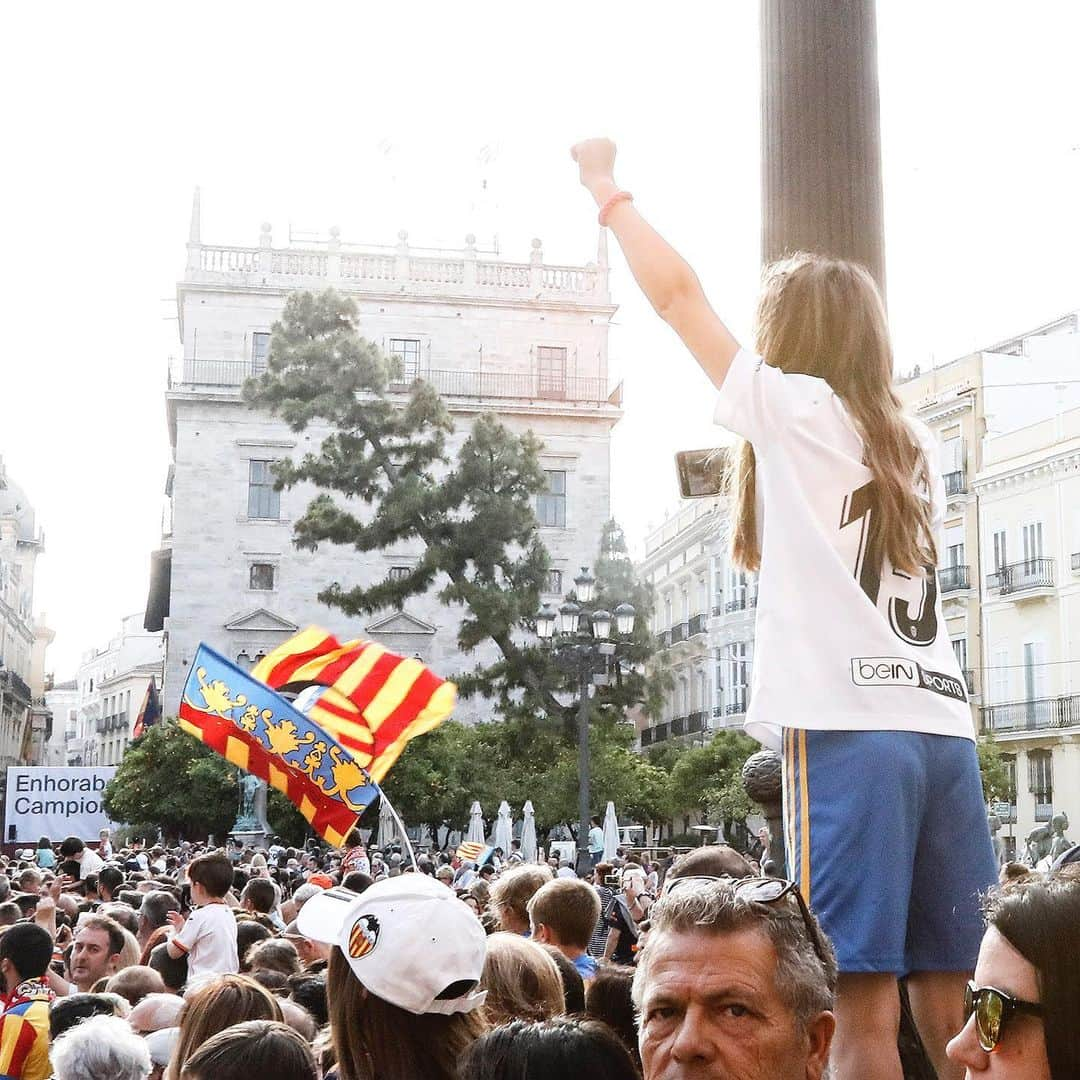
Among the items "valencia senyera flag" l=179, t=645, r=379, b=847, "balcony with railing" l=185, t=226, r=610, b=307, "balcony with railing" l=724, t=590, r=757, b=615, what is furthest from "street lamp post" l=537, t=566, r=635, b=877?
"balcony with railing" l=724, t=590, r=757, b=615

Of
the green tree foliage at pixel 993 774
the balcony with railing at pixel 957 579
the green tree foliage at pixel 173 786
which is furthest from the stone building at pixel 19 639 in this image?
the green tree foliage at pixel 993 774

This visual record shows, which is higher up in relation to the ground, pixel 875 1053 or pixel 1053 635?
pixel 1053 635

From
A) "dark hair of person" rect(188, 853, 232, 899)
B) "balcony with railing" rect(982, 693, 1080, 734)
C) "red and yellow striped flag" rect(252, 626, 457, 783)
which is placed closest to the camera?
"dark hair of person" rect(188, 853, 232, 899)

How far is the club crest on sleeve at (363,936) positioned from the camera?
3.22m

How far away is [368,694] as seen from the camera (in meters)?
9.42

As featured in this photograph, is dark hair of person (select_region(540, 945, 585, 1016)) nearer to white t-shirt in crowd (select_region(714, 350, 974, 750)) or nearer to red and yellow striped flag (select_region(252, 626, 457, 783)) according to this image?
white t-shirt in crowd (select_region(714, 350, 974, 750))

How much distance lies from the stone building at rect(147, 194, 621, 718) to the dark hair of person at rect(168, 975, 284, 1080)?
137ft

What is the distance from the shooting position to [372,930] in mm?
3262

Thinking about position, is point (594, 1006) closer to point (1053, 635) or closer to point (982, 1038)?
point (982, 1038)

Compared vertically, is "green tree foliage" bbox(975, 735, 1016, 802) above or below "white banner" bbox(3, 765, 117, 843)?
above

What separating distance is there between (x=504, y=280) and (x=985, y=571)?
17982mm

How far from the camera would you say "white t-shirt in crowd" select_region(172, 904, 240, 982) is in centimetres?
803

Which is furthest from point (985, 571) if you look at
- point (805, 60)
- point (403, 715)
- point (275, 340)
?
point (805, 60)

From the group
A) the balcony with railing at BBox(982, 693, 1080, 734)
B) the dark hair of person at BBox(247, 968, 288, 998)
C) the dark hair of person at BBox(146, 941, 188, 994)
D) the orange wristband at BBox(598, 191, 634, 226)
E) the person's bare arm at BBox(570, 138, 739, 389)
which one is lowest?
the dark hair of person at BBox(146, 941, 188, 994)
